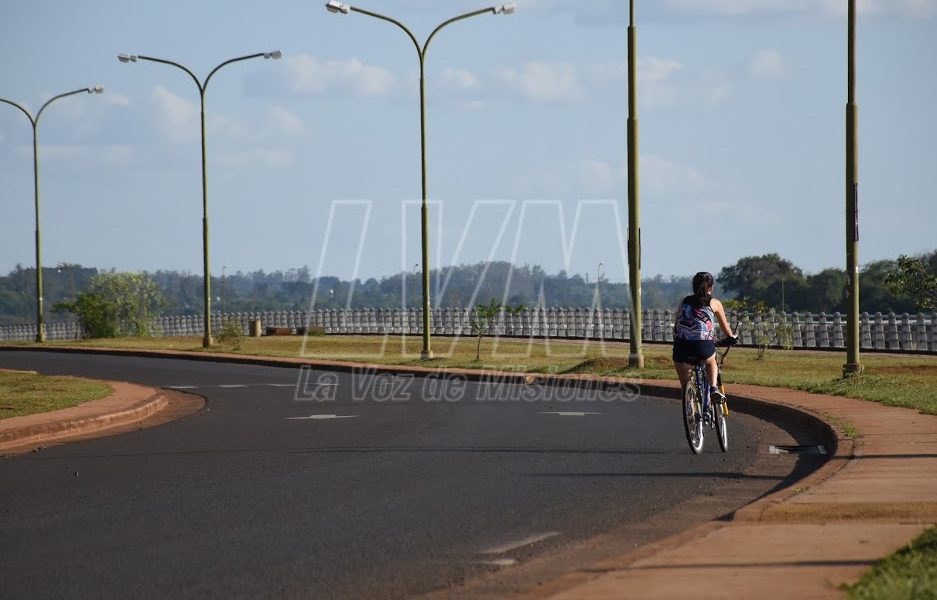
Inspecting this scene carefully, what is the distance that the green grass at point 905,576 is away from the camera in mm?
6980

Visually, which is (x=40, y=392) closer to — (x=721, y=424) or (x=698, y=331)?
(x=721, y=424)

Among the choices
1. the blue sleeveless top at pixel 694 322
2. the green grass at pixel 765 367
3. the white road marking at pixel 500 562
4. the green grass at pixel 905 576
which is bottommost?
the white road marking at pixel 500 562

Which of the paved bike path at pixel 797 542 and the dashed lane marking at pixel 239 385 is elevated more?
the paved bike path at pixel 797 542

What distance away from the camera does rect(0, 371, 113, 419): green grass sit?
73.8 feet

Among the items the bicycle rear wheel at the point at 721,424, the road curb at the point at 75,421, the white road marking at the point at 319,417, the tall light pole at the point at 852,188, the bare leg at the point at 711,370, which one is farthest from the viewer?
the tall light pole at the point at 852,188

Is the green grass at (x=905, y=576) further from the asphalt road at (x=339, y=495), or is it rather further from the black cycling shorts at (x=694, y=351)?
the black cycling shorts at (x=694, y=351)

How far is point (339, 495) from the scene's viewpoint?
12211 mm

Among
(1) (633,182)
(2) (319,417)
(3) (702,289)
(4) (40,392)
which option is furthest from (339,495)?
(1) (633,182)

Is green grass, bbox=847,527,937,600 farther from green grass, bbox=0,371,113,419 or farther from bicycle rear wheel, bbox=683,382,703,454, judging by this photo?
green grass, bbox=0,371,113,419

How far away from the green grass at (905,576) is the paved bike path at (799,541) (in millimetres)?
101

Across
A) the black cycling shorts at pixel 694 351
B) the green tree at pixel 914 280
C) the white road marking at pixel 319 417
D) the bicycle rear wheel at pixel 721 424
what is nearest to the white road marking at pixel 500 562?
the black cycling shorts at pixel 694 351

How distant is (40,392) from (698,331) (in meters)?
15.1

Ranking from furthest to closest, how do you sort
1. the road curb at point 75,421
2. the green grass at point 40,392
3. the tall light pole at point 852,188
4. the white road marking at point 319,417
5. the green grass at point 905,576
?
the tall light pole at point 852,188, the green grass at point 40,392, the white road marking at point 319,417, the road curb at point 75,421, the green grass at point 905,576

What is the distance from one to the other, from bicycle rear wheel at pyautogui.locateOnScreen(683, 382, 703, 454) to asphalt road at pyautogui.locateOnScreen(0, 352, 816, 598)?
0.18 m
